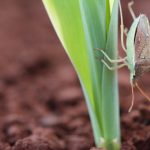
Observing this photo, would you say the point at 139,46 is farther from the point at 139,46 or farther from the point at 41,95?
the point at 41,95

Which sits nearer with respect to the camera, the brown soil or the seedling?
the seedling

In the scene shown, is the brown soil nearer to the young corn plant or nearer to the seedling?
the young corn plant

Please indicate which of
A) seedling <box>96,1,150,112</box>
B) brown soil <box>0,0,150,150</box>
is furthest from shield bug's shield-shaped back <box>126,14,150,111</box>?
brown soil <box>0,0,150,150</box>

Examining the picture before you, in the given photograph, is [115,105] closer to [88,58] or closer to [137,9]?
[88,58]

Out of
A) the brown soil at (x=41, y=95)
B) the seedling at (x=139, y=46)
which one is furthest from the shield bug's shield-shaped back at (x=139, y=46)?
the brown soil at (x=41, y=95)

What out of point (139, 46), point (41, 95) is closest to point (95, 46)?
point (139, 46)
